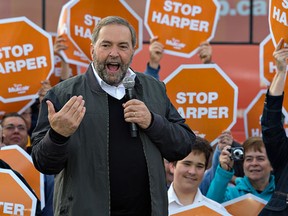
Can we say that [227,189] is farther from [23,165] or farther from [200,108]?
[23,165]

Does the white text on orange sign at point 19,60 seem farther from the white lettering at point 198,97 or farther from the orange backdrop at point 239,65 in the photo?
the orange backdrop at point 239,65

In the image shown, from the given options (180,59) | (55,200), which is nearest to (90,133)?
(55,200)

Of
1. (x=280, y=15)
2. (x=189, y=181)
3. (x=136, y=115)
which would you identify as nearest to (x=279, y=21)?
(x=280, y=15)

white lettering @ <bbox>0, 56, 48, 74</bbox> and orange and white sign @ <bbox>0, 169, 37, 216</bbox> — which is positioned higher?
white lettering @ <bbox>0, 56, 48, 74</bbox>

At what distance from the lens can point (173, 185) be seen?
19.1ft

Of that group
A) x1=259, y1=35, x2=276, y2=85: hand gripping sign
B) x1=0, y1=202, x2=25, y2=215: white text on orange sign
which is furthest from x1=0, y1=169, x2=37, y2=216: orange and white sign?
x1=259, y1=35, x2=276, y2=85: hand gripping sign

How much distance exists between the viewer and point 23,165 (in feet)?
20.4

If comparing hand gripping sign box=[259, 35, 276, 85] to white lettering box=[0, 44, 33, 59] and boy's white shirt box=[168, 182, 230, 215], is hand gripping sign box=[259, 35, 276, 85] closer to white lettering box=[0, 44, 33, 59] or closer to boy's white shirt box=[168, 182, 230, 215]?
boy's white shirt box=[168, 182, 230, 215]

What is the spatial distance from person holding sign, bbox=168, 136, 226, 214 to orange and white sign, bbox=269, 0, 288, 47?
824 mm

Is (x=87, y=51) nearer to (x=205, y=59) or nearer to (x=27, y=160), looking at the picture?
(x=205, y=59)

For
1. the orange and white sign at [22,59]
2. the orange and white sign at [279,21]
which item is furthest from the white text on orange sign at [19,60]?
the orange and white sign at [279,21]

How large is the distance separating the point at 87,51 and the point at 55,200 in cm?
367

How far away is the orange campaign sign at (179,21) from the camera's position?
25.0 ft

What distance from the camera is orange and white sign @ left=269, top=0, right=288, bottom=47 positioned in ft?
19.5
